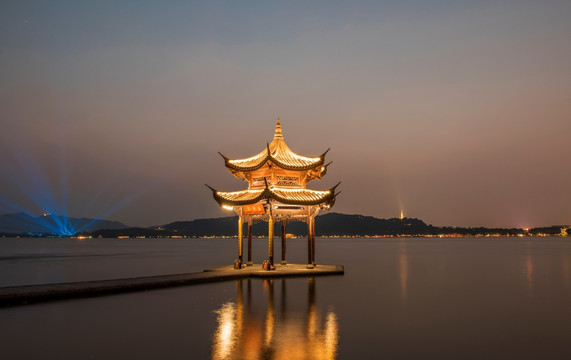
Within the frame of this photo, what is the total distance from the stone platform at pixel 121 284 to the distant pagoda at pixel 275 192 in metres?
1.22

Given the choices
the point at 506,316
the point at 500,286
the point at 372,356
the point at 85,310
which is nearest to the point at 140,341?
the point at 85,310

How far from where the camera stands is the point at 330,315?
16.2 meters

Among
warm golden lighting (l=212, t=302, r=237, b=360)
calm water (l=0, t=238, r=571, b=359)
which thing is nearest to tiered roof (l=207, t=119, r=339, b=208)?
calm water (l=0, t=238, r=571, b=359)

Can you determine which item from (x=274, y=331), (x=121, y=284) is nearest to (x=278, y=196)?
(x=121, y=284)

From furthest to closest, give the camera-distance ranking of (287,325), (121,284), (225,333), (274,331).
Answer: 1. (121,284)
2. (287,325)
3. (274,331)
4. (225,333)

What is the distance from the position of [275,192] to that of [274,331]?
13.7 meters

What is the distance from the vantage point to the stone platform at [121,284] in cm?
1725

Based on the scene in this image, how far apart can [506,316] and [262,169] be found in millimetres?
14943

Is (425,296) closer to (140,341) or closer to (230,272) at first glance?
(230,272)

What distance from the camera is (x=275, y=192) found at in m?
26.5

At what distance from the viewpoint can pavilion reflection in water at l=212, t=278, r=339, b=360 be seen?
1073 cm

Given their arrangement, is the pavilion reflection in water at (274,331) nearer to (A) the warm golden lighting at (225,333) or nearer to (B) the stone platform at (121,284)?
(A) the warm golden lighting at (225,333)

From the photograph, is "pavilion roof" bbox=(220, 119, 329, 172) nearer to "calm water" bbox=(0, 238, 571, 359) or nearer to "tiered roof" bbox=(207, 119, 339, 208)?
"tiered roof" bbox=(207, 119, 339, 208)

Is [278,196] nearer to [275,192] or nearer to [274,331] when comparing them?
[275,192]
